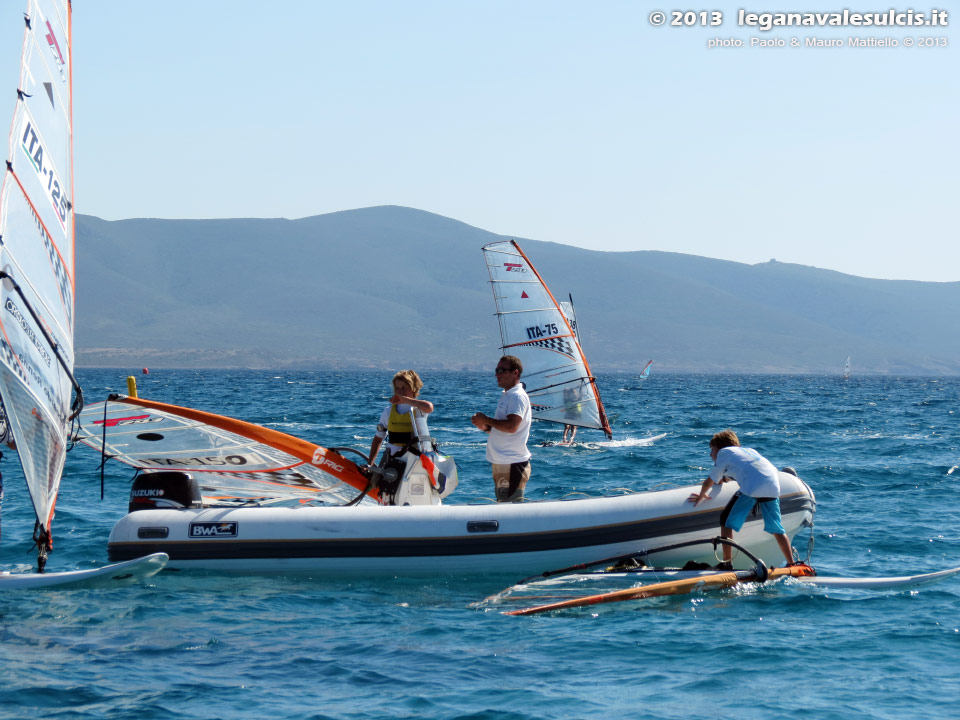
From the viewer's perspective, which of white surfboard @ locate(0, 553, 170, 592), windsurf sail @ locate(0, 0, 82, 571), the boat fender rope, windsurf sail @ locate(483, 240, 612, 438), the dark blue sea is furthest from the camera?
windsurf sail @ locate(483, 240, 612, 438)

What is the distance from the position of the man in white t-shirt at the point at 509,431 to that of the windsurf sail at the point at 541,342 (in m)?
14.5

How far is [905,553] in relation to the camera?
1119 centimetres

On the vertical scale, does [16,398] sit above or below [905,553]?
above

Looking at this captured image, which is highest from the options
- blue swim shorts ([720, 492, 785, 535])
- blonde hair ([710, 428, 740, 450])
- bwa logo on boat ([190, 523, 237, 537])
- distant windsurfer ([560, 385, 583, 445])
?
blonde hair ([710, 428, 740, 450])

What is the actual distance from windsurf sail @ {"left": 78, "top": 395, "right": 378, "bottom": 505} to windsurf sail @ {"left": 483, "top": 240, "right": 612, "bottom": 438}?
14162mm

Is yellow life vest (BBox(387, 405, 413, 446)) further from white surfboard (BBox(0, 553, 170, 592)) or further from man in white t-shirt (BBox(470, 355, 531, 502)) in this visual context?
white surfboard (BBox(0, 553, 170, 592))

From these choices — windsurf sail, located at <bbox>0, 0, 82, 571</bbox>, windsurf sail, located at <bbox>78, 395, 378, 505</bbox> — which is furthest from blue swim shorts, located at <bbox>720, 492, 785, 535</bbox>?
windsurf sail, located at <bbox>0, 0, 82, 571</bbox>

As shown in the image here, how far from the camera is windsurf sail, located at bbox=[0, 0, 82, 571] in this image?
7.55m

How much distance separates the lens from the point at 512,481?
10078 mm

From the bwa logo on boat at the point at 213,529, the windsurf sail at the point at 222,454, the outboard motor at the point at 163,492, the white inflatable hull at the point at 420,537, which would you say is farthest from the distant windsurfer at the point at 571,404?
the bwa logo on boat at the point at 213,529

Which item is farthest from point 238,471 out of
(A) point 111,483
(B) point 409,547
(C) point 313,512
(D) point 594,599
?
(A) point 111,483

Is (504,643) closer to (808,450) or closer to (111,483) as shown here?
(111,483)

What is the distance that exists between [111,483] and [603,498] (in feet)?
31.2

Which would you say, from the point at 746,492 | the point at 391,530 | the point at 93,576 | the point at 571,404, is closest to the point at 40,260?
the point at 93,576
